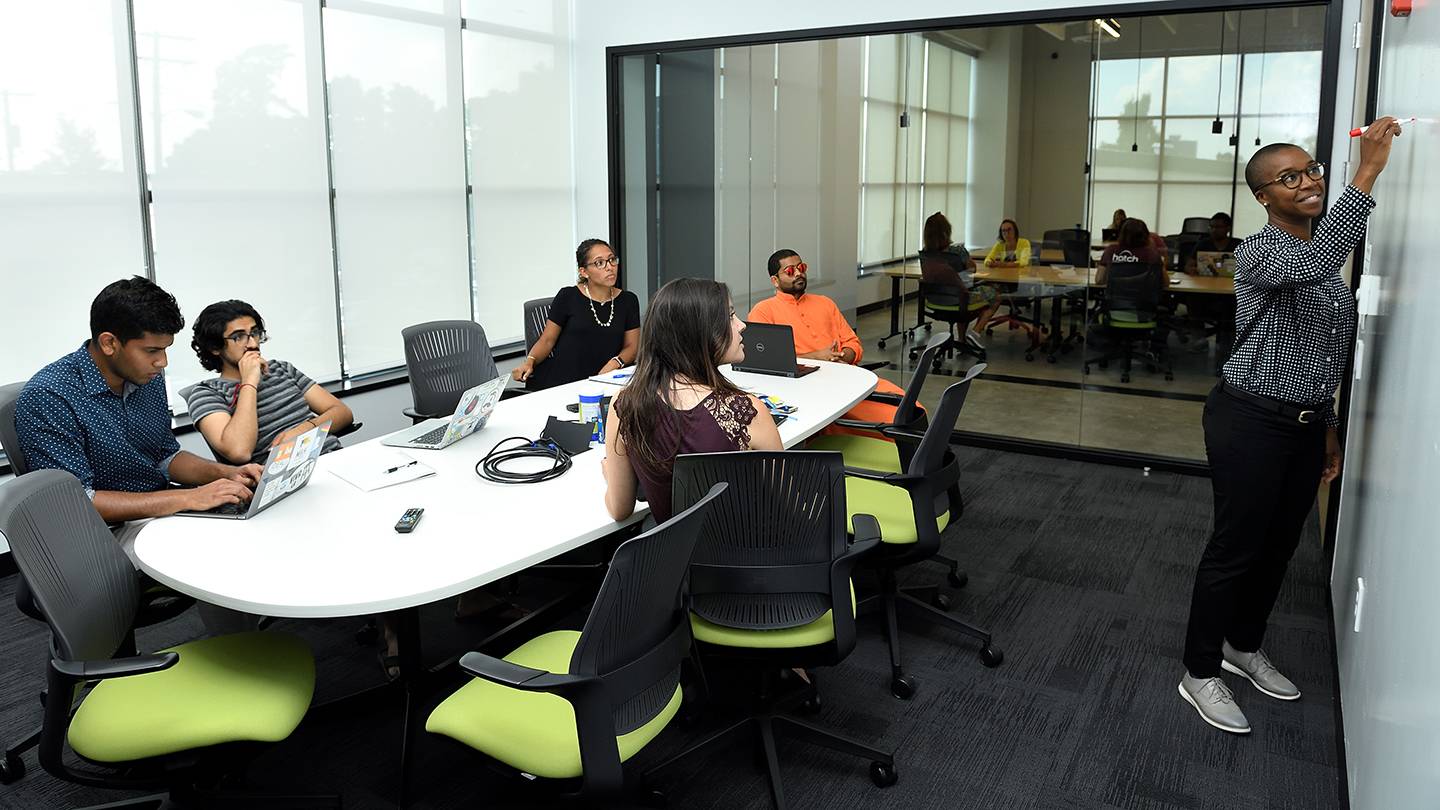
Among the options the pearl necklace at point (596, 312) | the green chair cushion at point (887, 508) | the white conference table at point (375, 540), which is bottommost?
the green chair cushion at point (887, 508)

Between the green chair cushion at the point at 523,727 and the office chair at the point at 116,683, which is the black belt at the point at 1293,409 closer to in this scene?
the green chair cushion at the point at 523,727

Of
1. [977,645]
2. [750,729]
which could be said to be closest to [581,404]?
[750,729]

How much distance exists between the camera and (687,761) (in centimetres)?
301

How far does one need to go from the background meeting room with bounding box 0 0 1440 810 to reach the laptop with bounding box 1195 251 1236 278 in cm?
6

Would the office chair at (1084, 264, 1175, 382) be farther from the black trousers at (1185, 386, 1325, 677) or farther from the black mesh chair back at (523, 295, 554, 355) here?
the black mesh chair back at (523, 295, 554, 355)

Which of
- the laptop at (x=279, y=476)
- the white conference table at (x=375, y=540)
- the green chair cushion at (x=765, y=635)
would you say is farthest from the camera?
the laptop at (x=279, y=476)

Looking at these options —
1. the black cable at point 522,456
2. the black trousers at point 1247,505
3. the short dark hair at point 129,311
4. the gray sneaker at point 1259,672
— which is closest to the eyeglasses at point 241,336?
the short dark hair at point 129,311

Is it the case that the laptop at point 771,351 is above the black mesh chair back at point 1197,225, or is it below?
below

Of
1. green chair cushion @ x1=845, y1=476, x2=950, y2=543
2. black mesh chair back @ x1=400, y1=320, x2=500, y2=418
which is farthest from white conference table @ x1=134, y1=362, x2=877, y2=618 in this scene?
black mesh chair back @ x1=400, y1=320, x2=500, y2=418

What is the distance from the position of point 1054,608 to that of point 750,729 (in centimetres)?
157

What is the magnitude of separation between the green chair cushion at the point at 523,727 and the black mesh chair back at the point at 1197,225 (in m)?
4.46

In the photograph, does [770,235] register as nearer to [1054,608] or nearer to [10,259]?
[1054,608]

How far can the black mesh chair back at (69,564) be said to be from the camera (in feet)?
6.99

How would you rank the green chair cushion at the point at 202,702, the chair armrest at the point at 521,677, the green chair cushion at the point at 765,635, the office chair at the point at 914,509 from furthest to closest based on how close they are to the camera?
the office chair at the point at 914,509 → the green chair cushion at the point at 765,635 → the green chair cushion at the point at 202,702 → the chair armrest at the point at 521,677
